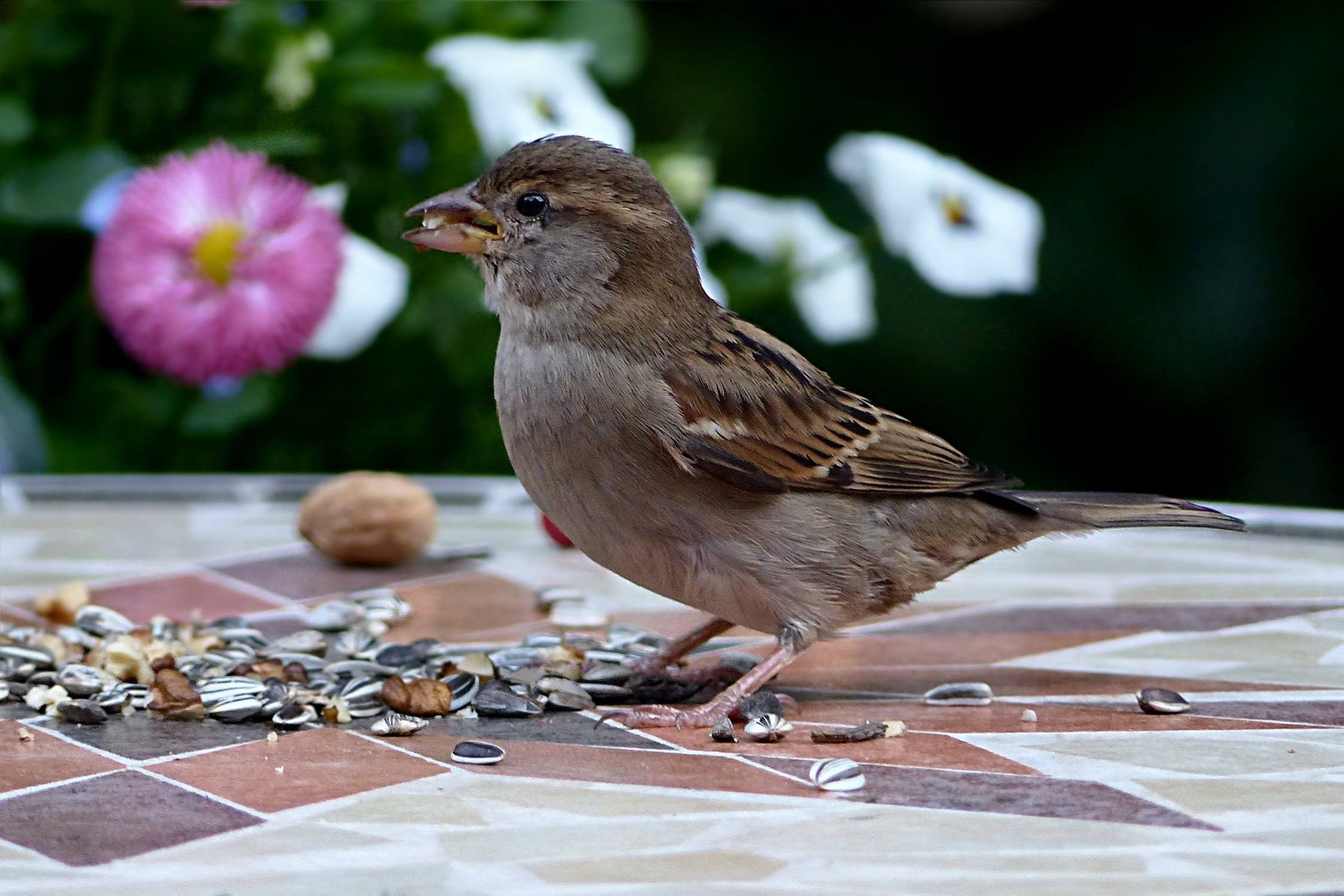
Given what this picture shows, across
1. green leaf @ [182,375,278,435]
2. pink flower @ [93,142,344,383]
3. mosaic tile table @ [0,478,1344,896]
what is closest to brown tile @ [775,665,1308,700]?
mosaic tile table @ [0,478,1344,896]

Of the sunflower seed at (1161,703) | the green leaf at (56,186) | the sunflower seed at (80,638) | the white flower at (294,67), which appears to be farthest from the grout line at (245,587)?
the sunflower seed at (1161,703)

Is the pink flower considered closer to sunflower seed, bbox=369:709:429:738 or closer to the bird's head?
the bird's head

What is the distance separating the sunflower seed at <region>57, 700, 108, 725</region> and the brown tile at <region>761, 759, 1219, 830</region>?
743 mm

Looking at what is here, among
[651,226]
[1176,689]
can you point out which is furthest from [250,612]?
[1176,689]

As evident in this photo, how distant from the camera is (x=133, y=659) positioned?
202 centimetres

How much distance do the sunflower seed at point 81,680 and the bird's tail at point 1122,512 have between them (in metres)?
1.12

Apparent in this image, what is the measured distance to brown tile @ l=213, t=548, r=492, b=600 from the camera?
104 inches

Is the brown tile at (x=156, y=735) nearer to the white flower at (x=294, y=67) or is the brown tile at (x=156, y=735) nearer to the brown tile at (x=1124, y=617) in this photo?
the brown tile at (x=1124, y=617)

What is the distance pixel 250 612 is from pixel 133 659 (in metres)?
0.44

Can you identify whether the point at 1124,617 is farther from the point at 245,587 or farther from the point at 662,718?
the point at 245,587

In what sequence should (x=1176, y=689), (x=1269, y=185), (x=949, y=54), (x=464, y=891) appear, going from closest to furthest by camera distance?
(x=464, y=891), (x=1176, y=689), (x=1269, y=185), (x=949, y=54)

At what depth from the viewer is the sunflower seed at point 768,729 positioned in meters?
1.81

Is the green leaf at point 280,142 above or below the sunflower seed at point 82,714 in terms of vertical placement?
above

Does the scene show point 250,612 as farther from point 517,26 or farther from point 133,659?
point 517,26
